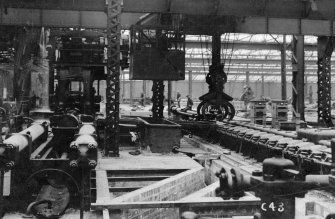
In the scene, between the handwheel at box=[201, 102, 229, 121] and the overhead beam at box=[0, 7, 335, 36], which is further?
the handwheel at box=[201, 102, 229, 121]

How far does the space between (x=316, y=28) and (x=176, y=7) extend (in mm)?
6434

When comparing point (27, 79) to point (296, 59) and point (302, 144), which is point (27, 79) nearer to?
point (296, 59)

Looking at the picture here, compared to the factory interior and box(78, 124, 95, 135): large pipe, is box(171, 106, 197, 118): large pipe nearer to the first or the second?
the factory interior

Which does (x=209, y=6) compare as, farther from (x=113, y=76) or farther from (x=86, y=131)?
(x=86, y=131)

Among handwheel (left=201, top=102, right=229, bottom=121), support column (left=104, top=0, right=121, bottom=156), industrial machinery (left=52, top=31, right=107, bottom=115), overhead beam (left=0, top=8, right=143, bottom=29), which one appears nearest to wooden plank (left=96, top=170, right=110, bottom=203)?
support column (left=104, top=0, right=121, bottom=156)

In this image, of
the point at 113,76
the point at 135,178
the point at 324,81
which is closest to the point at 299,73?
the point at 324,81

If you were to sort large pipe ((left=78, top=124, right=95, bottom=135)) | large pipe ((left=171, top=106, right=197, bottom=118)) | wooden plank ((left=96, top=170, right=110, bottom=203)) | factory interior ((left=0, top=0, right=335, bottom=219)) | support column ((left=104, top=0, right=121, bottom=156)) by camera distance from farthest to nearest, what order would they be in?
large pipe ((left=171, top=106, right=197, bottom=118)), support column ((left=104, top=0, right=121, bottom=156)), large pipe ((left=78, top=124, right=95, bottom=135)), wooden plank ((left=96, top=170, right=110, bottom=203)), factory interior ((left=0, top=0, right=335, bottom=219))

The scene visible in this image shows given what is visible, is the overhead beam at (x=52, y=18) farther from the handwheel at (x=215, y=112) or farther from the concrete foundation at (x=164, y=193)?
the concrete foundation at (x=164, y=193)

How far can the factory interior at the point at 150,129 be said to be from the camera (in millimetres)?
6840

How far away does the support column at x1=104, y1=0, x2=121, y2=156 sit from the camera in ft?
39.4

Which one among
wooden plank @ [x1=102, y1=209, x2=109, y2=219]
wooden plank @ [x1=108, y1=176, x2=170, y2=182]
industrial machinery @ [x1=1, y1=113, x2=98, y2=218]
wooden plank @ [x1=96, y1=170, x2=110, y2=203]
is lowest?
wooden plank @ [x1=108, y1=176, x2=170, y2=182]

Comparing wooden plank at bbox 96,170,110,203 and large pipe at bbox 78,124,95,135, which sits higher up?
large pipe at bbox 78,124,95,135

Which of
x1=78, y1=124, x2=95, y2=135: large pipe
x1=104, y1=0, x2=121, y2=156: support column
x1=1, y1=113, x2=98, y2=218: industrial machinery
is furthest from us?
x1=104, y1=0, x2=121, y2=156: support column

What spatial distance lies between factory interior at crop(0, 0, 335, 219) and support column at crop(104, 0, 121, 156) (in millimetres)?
30
